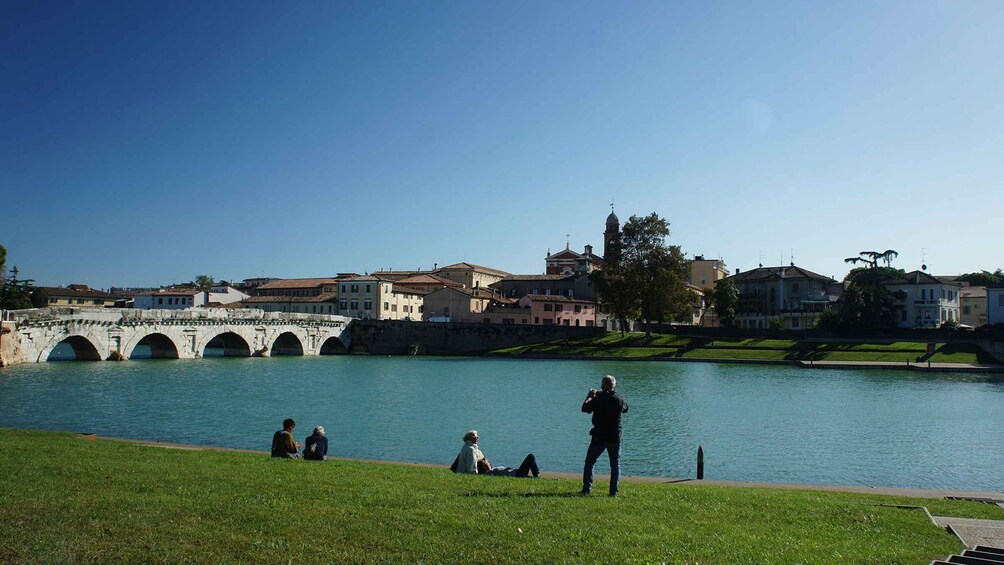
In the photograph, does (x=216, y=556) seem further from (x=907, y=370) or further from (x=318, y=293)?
(x=318, y=293)

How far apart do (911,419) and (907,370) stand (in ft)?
111

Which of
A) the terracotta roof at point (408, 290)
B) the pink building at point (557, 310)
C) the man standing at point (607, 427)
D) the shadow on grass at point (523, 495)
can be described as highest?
the terracotta roof at point (408, 290)

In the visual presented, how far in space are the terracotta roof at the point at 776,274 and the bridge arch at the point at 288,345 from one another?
67.3 m

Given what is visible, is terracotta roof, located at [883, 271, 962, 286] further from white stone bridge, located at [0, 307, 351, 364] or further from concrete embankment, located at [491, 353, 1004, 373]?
white stone bridge, located at [0, 307, 351, 364]

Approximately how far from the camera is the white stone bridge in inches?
2140

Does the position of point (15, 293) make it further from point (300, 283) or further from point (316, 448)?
point (316, 448)

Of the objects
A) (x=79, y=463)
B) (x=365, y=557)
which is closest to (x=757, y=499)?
(x=365, y=557)

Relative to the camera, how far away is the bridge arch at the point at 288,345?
281ft

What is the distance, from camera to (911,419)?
31.6 metres

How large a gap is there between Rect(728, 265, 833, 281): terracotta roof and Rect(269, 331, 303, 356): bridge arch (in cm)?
6729

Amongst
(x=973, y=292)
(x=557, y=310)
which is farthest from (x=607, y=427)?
(x=973, y=292)

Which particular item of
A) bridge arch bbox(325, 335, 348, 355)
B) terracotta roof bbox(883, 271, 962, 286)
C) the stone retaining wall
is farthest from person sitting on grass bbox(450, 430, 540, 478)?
terracotta roof bbox(883, 271, 962, 286)

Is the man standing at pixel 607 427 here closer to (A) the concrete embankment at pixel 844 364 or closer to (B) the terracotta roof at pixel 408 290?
(A) the concrete embankment at pixel 844 364

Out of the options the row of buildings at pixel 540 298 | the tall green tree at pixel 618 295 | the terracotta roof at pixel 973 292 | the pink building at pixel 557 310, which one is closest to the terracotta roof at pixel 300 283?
the row of buildings at pixel 540 298
